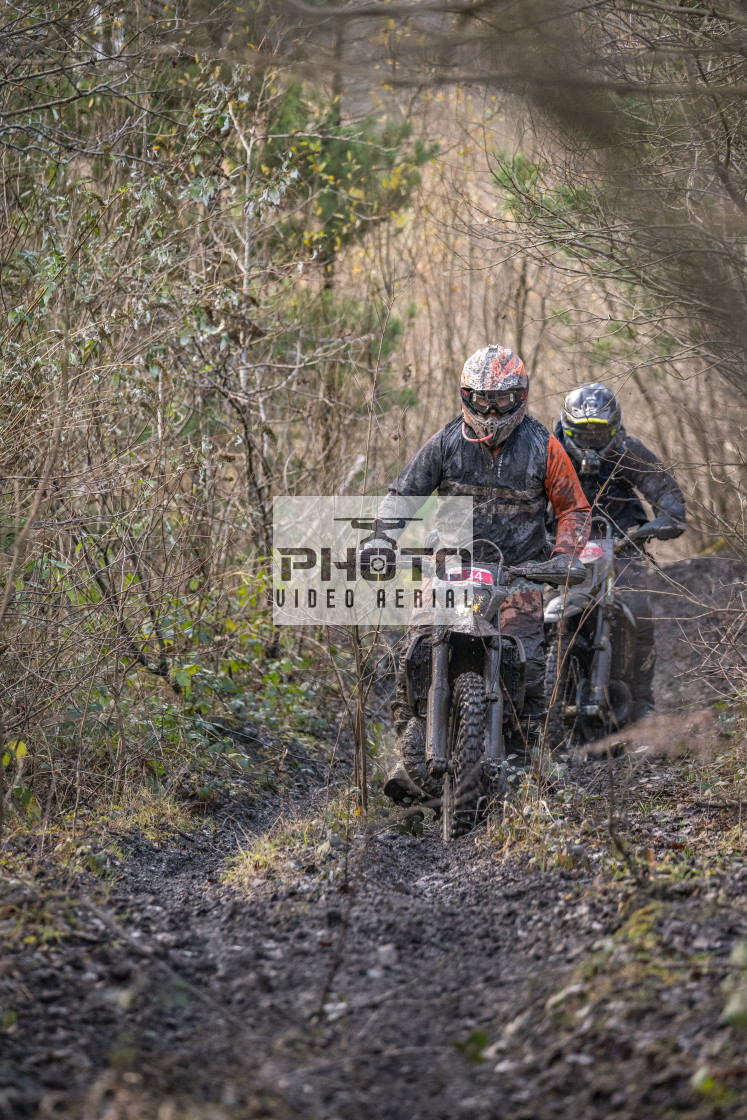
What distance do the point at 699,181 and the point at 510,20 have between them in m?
2.80

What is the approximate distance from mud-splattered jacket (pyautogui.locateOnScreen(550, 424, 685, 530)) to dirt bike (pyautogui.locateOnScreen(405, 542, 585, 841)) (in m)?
2.22

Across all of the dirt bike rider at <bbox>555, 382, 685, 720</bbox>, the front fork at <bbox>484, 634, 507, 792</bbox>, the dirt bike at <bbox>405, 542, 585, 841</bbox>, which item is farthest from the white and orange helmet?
the dirt bike rider at <bbox>555, 382, 685, 720</bbox>

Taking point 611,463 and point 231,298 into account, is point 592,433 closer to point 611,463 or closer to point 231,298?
point 611,463

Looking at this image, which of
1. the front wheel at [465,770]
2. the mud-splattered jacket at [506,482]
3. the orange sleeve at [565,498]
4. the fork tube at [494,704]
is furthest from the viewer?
the mud-splattered jacket at [506,482]

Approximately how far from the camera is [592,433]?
8.96m

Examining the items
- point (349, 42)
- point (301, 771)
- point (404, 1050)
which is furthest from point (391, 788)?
point (349, 42)

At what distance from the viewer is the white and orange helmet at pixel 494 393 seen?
22.1ft

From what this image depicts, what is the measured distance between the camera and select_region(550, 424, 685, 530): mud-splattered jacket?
28.1ft

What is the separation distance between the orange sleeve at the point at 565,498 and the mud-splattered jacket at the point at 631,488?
147 cm

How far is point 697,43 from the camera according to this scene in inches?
230

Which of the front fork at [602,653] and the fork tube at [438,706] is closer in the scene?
the fork tube at [438,706]

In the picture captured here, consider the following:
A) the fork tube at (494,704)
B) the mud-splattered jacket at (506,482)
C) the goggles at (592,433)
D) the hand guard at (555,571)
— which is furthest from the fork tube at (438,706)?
the goggles at (592,433)

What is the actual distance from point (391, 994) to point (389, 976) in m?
0.23

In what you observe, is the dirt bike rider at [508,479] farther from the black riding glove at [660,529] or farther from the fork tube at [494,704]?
the black riding glove at [660,529]
